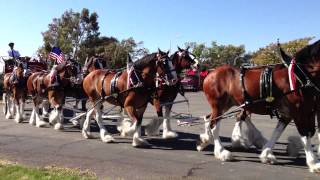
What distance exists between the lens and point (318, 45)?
329 inches

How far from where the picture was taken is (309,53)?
27.8 feet

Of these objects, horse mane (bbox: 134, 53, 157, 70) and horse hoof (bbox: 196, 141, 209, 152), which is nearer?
horse hoof (bbox: 196, 141, 209, 152)

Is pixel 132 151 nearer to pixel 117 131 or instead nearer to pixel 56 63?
pixel 117 131

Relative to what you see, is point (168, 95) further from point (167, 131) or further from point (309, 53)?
point (309, 53)

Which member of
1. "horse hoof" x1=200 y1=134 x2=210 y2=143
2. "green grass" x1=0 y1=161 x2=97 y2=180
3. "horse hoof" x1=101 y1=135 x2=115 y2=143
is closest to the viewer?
"green grass" x1=0 y1=161 x2=97 y2=180

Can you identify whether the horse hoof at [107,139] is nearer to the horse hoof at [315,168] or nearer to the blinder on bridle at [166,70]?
the blinder on bridle at [166,70]

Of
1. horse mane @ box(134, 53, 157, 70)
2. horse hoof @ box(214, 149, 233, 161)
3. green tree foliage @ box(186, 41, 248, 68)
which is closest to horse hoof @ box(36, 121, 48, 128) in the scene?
horse mane @ box(134, 53, 157, 70)

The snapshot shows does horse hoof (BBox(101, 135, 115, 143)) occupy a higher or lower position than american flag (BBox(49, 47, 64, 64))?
lower

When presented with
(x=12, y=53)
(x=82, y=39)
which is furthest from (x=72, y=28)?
(x=12, y=53)

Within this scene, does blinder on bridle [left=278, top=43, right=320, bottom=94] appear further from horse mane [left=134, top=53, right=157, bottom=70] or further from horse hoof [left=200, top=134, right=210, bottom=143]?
horse mane [left=134, top=53, right=157, bottom=70]

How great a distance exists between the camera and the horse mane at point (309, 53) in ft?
27.6

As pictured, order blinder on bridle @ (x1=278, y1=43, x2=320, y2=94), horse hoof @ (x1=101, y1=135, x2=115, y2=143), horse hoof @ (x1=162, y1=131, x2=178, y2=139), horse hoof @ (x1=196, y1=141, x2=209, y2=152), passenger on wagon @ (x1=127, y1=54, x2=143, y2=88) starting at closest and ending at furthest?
blinder on bridle @ (x1=278, y1=43, x2=320, y2=94) → horse hoof @ (x1=196, y1=141, x2=209, y2=152) → passenger on wagon @ (x1=127, y1=54, x2=143, y2=88) → horse hoof @ (x1=101, y1=135, x2=115, y2=143) → horse hoof @ (x1=162, y1=131, x2=178, y2=139)

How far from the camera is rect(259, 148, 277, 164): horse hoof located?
28.6 feet

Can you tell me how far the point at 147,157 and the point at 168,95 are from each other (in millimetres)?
3027
